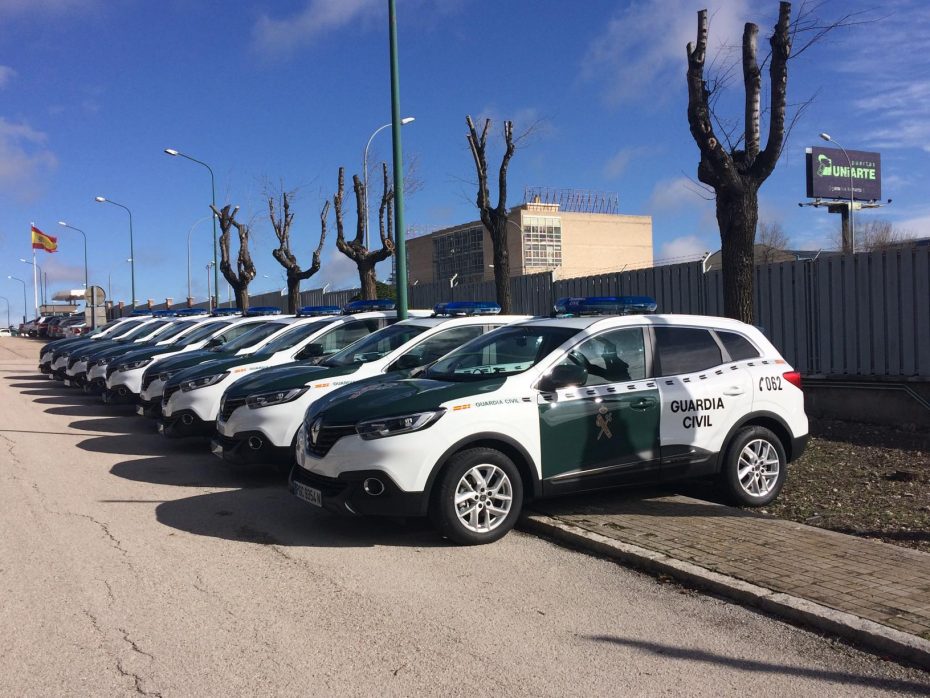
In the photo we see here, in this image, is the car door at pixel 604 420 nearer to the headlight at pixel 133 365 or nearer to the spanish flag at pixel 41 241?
the headlight at pixel 133 365

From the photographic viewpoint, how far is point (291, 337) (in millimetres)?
11789

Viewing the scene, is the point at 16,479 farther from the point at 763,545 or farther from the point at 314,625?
the point at 763,545

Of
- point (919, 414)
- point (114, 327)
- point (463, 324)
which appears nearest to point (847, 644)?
point (463, 324)

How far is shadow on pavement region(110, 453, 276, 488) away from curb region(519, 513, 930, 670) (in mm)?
3463

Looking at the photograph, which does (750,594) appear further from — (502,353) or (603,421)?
(502,353)

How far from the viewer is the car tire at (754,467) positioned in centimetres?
730

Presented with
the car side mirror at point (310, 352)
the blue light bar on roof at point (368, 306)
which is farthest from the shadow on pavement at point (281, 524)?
the blue light bar on roof at point (368, 306)

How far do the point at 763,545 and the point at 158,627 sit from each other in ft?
13.2

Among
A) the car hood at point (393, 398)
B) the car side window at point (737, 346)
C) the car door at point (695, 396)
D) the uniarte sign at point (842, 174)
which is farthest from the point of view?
the uniarte sign at point (842, 174)

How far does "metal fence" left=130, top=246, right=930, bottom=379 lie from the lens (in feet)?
36.6

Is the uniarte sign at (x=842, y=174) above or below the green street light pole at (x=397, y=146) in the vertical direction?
above

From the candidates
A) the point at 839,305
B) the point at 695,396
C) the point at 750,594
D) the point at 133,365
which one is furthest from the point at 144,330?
the point at 750,594

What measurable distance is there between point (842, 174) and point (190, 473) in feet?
225

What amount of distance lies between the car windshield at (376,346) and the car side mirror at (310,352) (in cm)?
110
